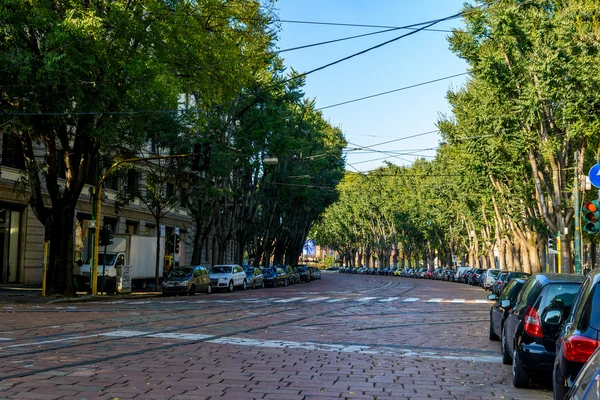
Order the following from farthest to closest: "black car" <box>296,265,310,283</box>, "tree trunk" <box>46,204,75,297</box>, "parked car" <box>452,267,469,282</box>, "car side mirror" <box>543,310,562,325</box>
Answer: "black car" <box>296,265,310,283</box> → "parked car" <box>452,267,469,282</box> → "tree trunk" <box>46,204,75,297</box> → "car side mirror" <box>543,310,562,325</box>

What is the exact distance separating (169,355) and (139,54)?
1466 centimetres

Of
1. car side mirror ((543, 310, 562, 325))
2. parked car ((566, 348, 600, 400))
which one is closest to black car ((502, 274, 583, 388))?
car side mirror ((543, 310, 562, 325))

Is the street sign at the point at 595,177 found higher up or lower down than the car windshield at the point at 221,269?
higher up

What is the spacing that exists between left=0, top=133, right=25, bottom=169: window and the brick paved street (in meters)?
14.6

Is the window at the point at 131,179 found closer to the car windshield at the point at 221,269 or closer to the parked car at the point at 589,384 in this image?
the car windshield at the point at 221,269

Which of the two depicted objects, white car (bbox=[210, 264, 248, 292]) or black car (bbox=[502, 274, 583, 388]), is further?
white car (bbox=[210, 264, 248, 292])

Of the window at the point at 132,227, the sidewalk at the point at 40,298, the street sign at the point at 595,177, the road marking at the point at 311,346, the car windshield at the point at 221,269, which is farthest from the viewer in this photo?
the window at the point at 132,227

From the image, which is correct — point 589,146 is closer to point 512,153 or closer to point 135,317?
point 512,153

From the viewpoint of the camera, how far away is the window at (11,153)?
31969 millimetres

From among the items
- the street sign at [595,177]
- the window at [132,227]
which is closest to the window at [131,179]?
the window at [132,227]

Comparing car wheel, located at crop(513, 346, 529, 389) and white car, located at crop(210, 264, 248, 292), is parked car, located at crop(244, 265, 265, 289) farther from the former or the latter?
car wheel, located at crop(513, 346, 529, 389)

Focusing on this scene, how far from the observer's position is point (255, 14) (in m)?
30.8

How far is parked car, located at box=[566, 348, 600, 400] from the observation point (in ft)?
11.1

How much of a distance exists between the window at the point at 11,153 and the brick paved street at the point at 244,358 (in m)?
14.6
